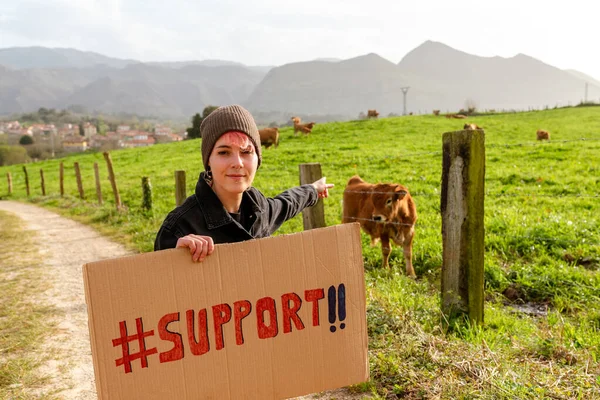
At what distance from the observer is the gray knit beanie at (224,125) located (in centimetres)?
211

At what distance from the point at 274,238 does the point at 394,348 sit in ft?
5.35

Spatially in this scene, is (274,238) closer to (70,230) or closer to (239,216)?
(239,216)

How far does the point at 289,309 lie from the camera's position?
202 cm

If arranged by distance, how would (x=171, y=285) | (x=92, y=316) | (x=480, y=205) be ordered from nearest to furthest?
1. (x=92, y=316)
2. (x=171, y=285)
3. (x=480, y=205)

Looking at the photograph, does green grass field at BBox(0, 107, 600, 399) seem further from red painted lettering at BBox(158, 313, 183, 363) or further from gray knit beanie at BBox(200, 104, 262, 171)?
gray knit beanie at BBox(200, 104, 262, 171)

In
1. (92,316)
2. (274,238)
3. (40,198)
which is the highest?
(274,238)

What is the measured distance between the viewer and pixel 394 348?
10.1ft

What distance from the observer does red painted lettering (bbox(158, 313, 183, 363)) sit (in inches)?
Answer: 72.1

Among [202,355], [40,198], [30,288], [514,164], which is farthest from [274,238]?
[40,198]

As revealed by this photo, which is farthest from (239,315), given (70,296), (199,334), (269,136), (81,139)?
(81,139)

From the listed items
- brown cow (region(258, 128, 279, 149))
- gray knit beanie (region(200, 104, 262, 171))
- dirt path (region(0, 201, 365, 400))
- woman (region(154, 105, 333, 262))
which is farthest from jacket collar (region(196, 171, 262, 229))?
brown cow (region(258, 128, 279, 149))

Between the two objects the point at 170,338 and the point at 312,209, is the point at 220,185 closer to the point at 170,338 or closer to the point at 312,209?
the point at 170,338

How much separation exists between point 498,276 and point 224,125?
4.12 meters

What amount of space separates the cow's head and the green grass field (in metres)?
0.71
